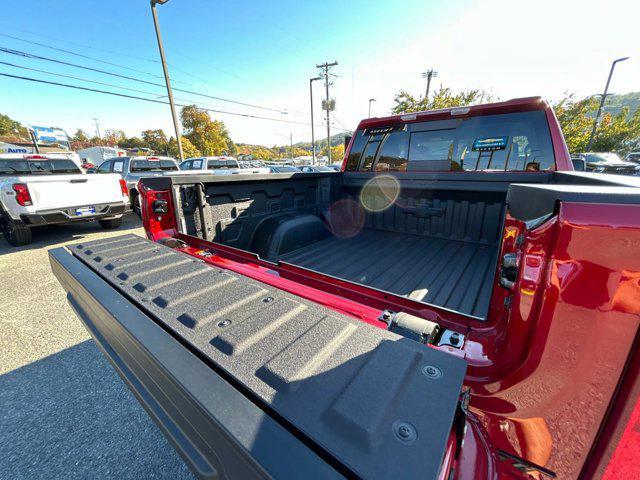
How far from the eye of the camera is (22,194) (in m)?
5.46

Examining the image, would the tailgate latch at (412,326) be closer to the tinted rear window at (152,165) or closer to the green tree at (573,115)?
the tinted rear window at (152,165)

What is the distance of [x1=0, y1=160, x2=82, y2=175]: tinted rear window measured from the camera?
6.62m

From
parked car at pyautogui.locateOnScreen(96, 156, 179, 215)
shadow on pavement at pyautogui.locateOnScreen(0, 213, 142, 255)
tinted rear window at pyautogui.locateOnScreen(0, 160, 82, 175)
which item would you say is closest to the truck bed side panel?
shadow on pavement at pyautogui.locateOnScreen(0, 213, 142, 255)

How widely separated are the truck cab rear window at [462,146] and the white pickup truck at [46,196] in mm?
6149

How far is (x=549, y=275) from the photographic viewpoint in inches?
29.0

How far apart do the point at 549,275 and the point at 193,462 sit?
1.13 meters

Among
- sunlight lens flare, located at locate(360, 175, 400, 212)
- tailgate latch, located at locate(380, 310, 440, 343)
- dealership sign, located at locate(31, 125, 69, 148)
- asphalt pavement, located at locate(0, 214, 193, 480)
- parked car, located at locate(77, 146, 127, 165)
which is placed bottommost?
asphalt pavement, located at locate(0, 214, 193, 480)

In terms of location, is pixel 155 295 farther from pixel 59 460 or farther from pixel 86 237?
pixel 86 237

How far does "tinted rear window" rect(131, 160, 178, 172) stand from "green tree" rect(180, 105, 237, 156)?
99.0ft

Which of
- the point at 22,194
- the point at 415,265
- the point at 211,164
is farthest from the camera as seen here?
the point at 211,164

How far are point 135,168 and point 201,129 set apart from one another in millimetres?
31579

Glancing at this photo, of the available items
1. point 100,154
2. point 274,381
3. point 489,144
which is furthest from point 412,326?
point 100,154

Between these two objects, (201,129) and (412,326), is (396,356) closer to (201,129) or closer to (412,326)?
(412,326)

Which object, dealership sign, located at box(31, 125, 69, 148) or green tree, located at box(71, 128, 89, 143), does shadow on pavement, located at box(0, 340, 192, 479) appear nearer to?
dealership sign, located at box(31, 125, 69, 148)
